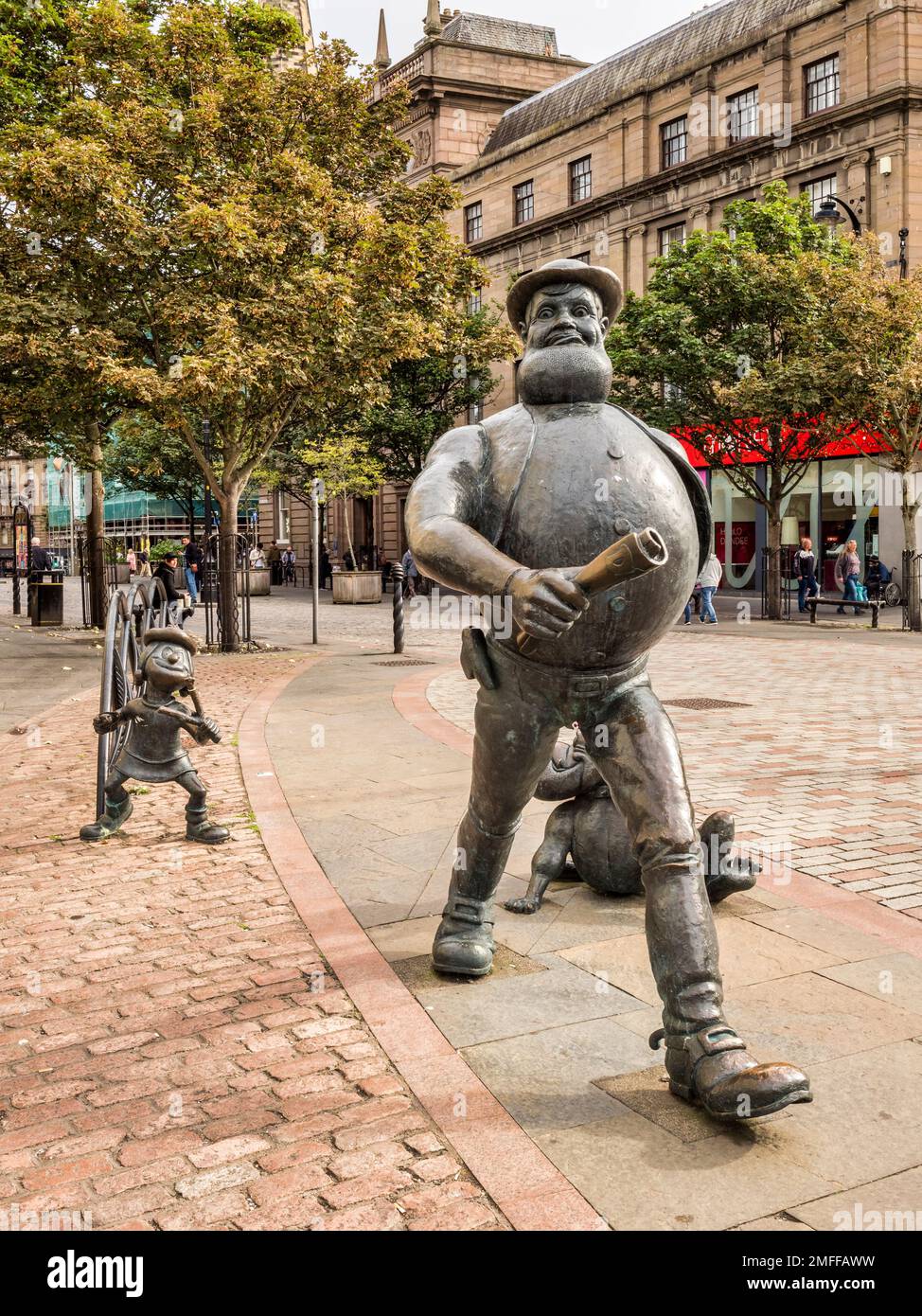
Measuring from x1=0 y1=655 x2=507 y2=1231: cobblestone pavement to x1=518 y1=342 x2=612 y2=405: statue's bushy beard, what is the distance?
2.06 meters

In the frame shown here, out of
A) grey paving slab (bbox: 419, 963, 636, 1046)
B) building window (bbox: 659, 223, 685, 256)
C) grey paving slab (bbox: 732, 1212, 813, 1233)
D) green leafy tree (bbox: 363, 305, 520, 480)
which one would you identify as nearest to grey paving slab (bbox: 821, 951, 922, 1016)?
grey paving slab (bbox: 419, 963, 636, 1046)

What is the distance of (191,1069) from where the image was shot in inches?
132

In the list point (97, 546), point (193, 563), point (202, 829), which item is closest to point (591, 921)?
point (202, 829)

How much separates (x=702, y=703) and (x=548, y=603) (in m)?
8.82

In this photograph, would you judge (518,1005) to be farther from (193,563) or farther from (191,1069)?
(193,563)

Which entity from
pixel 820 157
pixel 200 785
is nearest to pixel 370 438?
pixel 820 157

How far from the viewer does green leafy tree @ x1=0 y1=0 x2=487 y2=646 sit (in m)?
14.7

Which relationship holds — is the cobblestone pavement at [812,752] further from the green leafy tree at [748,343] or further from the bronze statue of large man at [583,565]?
the green leafy tree at [748,343]

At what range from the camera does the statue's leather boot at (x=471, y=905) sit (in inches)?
153

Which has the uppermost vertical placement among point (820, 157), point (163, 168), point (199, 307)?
point (820, 157)

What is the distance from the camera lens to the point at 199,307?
14.9 meters

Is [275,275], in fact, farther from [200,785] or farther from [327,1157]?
[327,1157]
